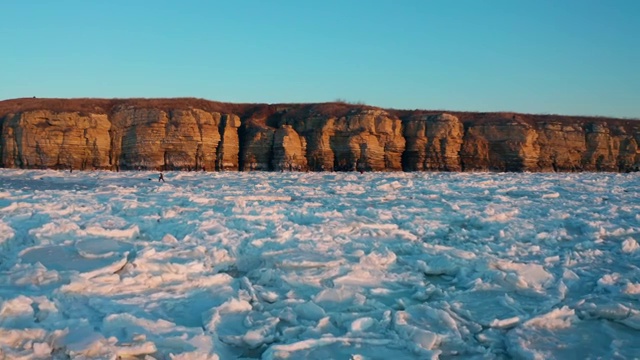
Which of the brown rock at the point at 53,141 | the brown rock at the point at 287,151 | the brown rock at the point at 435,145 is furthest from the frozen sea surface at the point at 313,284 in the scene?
the brown rock at the point at 435,145

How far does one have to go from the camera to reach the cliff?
26.4m

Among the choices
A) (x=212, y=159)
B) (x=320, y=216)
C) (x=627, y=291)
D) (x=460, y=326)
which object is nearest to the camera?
(x=460, y=326)

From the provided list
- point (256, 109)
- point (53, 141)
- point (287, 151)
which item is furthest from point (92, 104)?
point (287, 151)

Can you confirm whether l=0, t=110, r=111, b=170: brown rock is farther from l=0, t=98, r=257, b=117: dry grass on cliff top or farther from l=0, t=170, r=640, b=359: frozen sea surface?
l=0, t=170, r=640, b=359: frozen sea surface

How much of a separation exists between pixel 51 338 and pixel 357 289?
2514 millimetres

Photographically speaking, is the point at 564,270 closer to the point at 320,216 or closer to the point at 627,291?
the point at 627,291

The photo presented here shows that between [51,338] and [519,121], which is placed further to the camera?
[519,121]

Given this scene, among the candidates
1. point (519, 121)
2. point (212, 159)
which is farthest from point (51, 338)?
point (519, 121)

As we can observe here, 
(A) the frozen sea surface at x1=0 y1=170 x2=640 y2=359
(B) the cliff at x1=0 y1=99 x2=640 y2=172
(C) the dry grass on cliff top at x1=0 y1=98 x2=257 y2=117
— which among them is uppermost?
(C) the dry grass on cliff top at x1=0 y1=98 x2=257 y2=117

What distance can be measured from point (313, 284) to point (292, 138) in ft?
76.1

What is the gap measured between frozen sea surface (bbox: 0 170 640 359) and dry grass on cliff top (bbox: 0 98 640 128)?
22.1 m

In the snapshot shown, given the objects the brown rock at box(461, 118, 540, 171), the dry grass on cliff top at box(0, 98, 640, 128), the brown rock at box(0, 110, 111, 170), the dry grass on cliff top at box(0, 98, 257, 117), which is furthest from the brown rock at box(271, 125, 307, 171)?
the brown rock at box(461, 118, 540, 171)

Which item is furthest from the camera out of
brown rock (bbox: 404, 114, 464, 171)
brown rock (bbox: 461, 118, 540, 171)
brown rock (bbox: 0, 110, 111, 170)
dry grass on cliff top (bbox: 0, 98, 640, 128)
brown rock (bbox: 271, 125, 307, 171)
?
brown rock (bbox: 461, 118, 540, 171)

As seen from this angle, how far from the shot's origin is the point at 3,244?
5.68m
